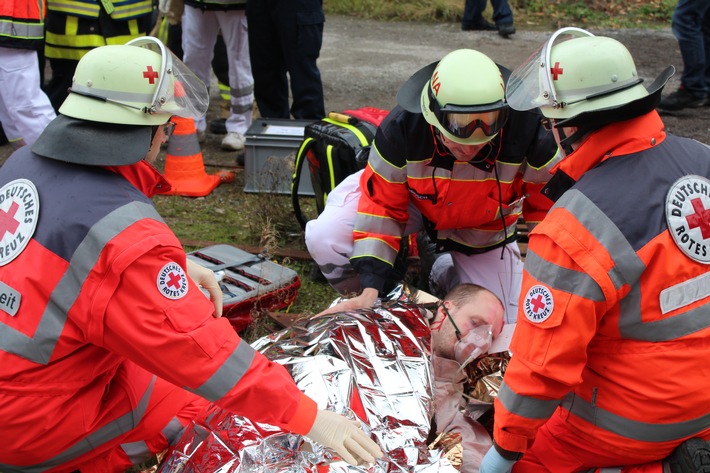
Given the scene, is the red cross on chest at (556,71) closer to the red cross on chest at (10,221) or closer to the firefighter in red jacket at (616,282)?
the firefighter in red jacket at (616,282)

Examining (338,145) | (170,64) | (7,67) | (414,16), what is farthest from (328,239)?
(414,16)

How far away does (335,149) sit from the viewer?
4500 millimetres

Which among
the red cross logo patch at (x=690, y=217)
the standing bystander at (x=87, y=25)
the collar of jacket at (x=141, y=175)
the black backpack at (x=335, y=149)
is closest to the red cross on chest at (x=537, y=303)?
the red cross logo patch at (x=690, y=217)

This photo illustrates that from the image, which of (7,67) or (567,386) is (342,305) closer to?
(567,386)

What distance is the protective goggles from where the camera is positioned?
3.12m

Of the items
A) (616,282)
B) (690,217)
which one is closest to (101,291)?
(616,282)

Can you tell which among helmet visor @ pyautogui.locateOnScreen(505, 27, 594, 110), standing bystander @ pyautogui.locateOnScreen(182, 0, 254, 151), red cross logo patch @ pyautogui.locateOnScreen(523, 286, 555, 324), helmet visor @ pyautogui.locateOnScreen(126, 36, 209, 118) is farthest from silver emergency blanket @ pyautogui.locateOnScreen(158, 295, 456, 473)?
standing bystander @ pyautogui.locateOnScreen(182, 0, 254, 151)

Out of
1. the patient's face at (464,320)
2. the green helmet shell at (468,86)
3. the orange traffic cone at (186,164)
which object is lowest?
the orange traffic cone at (186,164)

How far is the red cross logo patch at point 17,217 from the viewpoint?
7.75 ft

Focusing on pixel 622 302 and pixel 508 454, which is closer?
pixel 622 302

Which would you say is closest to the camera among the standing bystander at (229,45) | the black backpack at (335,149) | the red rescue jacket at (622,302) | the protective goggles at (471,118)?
the red rescue jacket at (622,302)

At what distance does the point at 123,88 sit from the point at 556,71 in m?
1.37

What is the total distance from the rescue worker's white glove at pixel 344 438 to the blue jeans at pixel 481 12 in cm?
790

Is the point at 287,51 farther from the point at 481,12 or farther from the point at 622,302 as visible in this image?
the point at 481,12
